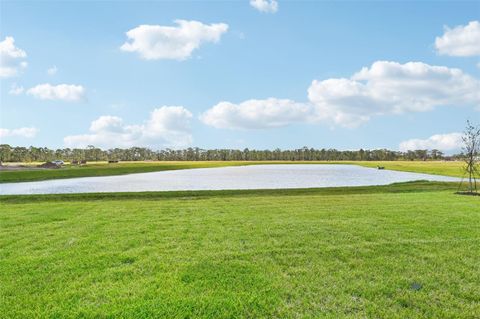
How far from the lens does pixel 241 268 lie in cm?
589

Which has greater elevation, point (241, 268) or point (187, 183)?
point (241, 268)

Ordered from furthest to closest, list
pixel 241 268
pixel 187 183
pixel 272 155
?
pixel 272 155 < pixel 187 183 < pixel 241 268

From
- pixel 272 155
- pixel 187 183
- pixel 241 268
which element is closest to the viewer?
pixel 241 268

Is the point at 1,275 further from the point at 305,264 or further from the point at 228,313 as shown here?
the point at 305,264

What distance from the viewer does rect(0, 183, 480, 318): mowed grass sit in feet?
14.8

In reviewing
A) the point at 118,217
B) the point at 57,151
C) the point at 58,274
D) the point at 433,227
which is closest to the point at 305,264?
the point at 58,274

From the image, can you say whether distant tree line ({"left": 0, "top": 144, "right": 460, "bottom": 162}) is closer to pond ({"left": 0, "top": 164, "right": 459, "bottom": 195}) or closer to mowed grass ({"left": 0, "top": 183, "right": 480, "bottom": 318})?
pond ({"left": 0, "top": 164, "right": 459, "bottom": 195})

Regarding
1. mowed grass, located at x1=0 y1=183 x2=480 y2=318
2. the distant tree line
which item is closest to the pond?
mowed grass, located at x1=0 y1=183 x2=480 y2=318

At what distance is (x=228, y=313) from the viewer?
4289 millimetres

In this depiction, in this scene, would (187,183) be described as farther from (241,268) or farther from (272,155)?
(272,155)

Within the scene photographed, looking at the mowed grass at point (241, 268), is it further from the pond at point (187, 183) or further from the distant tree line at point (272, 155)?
the distant tree line at point (272, 155)

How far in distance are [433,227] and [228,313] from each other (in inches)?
283

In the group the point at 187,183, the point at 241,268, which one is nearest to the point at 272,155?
the point at 187,183

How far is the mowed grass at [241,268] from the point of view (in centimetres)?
450
